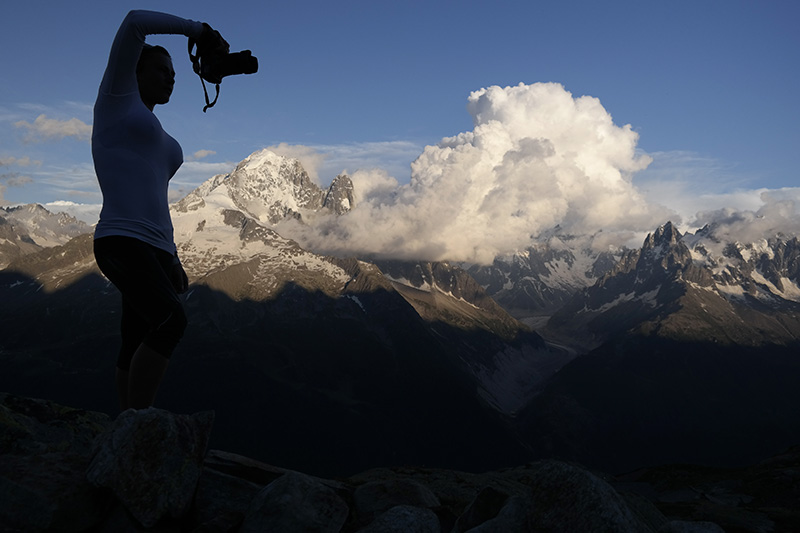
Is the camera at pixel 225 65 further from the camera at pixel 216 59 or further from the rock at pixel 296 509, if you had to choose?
the rock at pixel 296 509

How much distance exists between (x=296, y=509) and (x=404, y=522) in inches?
71.0

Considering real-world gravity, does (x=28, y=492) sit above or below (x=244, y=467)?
above

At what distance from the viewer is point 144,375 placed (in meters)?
8.16

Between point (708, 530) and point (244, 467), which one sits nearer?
point (708, 530)

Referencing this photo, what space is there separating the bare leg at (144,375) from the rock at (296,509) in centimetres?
248

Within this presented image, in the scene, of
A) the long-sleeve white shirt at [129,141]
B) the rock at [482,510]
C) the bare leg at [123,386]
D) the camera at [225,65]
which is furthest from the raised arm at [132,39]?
the rock at [482,510]

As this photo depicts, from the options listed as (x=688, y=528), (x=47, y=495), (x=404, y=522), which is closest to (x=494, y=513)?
(x=404, y=522)

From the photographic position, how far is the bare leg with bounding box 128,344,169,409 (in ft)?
26.1

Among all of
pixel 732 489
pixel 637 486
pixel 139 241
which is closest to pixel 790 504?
pixel 732 489

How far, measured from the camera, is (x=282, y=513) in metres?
8.80

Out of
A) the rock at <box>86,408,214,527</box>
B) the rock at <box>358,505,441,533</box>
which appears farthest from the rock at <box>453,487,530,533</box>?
the rock at <box>86,408,214,527</box>

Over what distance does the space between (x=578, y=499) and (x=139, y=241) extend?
744 cm

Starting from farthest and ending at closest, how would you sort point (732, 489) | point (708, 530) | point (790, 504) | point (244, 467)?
point (732, 489), point (790, 504), point (244, 467), point (708, 530)

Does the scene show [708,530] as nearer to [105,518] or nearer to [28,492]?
[105,518]
